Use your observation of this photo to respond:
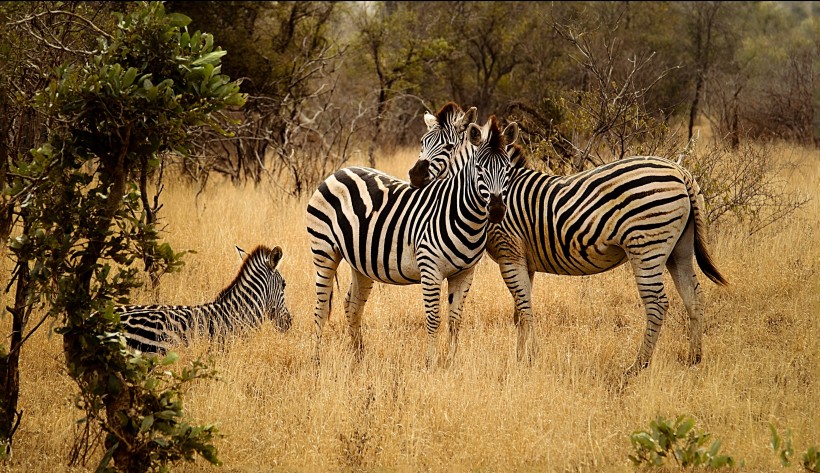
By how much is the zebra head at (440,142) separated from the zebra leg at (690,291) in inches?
80.1

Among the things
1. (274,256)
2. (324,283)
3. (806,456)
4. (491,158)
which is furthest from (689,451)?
(274,256)

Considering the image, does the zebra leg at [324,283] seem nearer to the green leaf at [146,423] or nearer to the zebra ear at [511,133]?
the zebra ear at [511,133]

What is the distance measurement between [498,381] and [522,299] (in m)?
0.82

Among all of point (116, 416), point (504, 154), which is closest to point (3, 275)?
point (116, 416)

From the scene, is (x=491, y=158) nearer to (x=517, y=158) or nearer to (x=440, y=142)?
(x=517, y=158)

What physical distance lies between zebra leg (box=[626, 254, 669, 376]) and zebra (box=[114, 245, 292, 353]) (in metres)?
3.12

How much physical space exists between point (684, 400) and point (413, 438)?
2.03 metres

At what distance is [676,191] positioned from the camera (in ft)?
20.4

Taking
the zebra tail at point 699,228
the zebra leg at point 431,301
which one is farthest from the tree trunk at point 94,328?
the zebra tail at point 699,228

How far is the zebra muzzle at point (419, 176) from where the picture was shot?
7.02 m

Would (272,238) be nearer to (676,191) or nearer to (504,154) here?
(504,154)

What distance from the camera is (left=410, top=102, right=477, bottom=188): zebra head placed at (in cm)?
715

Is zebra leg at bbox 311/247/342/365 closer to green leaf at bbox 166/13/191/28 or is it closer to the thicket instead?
green leaf at bbox 166/13/191/28

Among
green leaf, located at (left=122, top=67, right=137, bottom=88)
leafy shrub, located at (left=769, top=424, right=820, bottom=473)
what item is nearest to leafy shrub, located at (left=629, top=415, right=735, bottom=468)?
leafy shrub, located at (left=769, top=424, right=820, bottom=473)
